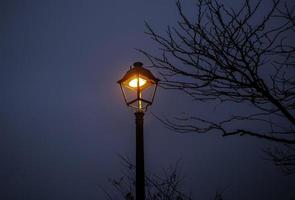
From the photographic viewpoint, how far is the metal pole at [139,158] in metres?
4.64

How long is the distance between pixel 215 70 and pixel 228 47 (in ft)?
1.24

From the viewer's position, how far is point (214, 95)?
4.52 metres

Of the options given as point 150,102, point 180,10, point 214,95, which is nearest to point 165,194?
point 150,102

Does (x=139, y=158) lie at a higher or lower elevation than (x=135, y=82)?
lower

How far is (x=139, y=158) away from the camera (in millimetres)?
4859

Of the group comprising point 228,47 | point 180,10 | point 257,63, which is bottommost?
point 257,63

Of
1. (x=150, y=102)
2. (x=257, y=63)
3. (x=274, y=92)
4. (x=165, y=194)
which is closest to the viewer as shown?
(x=257, y=63)

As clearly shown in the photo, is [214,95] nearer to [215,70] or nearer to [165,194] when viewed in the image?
[215,70]

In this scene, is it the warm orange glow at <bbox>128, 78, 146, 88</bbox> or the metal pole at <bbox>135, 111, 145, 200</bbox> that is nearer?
the metal pole at <bbox>135, 111, 145, 200</bbox>

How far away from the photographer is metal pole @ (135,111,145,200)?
4637 millimetres

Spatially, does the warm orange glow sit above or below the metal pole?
above

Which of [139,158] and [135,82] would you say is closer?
[139,158]

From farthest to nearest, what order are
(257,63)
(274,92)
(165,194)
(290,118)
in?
(165,194)
(274,92)
(257,63)
(290,118)

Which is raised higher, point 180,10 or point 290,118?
point 180,10
